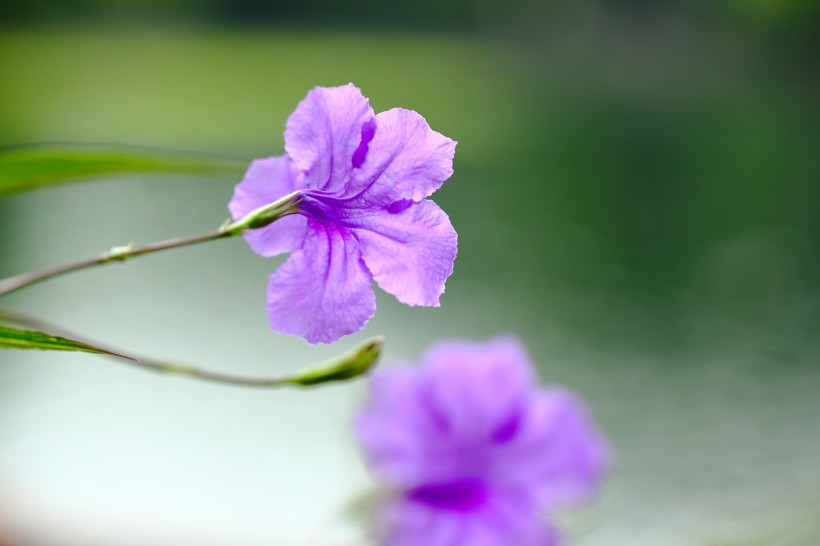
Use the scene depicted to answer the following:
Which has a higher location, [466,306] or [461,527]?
[466,306]

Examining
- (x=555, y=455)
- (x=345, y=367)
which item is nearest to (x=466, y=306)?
(x=555, y=455)

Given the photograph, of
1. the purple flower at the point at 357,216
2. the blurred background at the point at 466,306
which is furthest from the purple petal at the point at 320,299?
the blurred background at the point at 466,306

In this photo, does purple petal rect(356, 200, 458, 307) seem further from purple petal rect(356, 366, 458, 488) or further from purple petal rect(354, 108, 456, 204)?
purple petal rect(356, 366, 458, 488)

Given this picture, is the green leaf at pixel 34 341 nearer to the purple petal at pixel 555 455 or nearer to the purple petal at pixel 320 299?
the purple petal at pixel 320 299

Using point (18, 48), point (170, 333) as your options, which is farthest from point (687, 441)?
point (18, 48)

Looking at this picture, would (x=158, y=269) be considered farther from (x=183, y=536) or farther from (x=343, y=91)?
(x=343, y=91)

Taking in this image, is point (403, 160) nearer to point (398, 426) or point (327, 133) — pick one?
point (327, 133)
